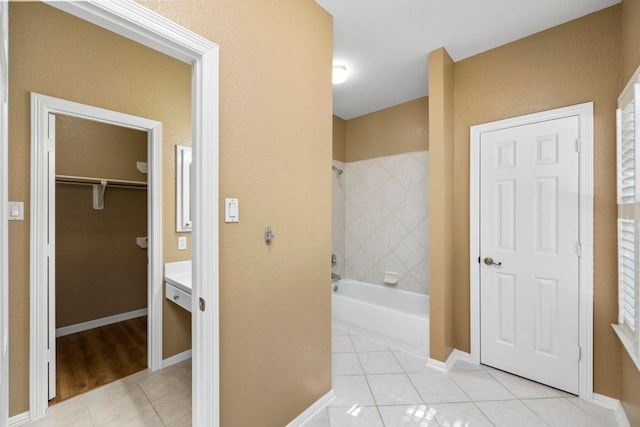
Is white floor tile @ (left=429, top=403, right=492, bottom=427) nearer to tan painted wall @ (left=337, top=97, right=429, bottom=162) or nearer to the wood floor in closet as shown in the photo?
the wood floor in closet

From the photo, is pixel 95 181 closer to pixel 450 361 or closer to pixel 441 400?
pixel 441 400

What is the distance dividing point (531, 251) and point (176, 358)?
3.08m

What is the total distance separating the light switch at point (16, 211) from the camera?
5.49 feet

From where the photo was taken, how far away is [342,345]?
2.78 metres

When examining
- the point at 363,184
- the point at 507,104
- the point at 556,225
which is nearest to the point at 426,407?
the point at 556,225

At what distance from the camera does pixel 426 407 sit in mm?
1882

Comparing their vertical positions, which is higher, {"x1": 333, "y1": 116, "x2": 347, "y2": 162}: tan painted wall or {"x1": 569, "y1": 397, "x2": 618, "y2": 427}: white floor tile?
{"x1": 333, "y1": 116, "x2": 347, "y2": 162}: tan painted wall

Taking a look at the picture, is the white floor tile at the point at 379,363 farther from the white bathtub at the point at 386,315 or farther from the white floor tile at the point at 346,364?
the white bathtub at the point at 386,315

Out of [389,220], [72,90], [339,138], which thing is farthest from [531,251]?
[72,90]

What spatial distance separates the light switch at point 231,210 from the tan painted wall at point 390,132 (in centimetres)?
262

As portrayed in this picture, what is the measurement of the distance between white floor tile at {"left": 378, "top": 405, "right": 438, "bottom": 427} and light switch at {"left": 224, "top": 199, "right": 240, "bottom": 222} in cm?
158

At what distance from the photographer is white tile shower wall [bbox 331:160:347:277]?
387cm

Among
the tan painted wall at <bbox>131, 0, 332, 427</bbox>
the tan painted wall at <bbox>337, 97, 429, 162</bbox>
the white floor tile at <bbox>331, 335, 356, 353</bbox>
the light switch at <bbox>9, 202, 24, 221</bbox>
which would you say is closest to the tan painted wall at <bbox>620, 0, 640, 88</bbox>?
the tan painted wall at <bbox>337, 97, 429, 162</bbox>

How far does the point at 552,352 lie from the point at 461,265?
2.78ft
